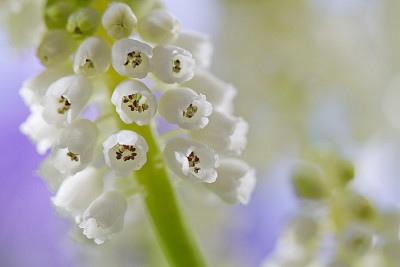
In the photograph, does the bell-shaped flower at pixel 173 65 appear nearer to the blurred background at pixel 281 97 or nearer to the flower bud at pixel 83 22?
the flower bud at pixel 83 22

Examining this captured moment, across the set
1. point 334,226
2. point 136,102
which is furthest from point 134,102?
point 334,226

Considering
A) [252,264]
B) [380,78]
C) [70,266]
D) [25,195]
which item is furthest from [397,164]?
[25,195]

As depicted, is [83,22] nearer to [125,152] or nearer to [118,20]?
[118,20]

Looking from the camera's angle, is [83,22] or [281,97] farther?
[281,97]

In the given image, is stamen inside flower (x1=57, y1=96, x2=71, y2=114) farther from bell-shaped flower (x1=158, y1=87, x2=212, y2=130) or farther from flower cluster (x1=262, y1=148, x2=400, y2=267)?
flower cluster (x1=262, y1=148, x2=400, y2=267)

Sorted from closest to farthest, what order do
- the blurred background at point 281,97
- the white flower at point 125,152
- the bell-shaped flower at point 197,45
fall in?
1. the white flower at point 125,152
2. the bell-shaped flower at point 197,45
3. the blurred background at point 281,97

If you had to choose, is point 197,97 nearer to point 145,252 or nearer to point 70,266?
point 145,252

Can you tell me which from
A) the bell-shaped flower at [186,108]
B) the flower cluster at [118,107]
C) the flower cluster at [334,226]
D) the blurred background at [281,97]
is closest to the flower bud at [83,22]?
the flower cluster at [118,107]
